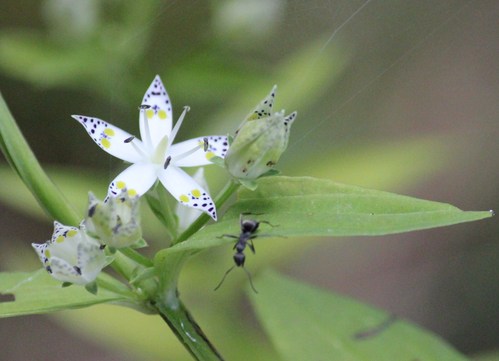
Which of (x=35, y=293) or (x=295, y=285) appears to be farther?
(x=295, y=285)

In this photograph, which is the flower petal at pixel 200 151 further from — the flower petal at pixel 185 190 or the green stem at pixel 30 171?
the green stem at pixel 30 171

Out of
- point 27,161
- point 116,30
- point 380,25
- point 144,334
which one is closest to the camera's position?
point 27,161

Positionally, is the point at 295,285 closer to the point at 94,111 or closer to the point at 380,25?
the point at 380,25

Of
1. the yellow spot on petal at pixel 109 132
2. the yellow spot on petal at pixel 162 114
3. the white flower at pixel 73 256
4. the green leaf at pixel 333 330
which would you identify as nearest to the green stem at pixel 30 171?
the white flower at pixel 73 256

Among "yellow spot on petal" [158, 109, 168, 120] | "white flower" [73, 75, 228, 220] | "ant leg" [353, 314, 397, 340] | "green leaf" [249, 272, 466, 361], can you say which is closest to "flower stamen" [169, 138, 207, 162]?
"white flower" [73, 75, 228, 220]

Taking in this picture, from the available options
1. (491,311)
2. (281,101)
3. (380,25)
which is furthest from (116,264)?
(491,311)

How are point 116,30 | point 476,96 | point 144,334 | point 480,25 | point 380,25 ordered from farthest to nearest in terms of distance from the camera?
point 476,96
point 480,25
point 144,334
point 116,30
point 380,25

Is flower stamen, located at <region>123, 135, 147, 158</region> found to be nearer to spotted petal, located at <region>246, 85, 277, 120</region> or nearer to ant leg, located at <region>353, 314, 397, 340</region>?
spotted petal, located at <region>246, 85, 277, 120</region>
